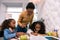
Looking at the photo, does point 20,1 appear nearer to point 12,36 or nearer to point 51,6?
point 51,6

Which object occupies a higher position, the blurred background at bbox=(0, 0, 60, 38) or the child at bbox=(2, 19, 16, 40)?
the blurred background at bbox=(0, 0, 60, 38)

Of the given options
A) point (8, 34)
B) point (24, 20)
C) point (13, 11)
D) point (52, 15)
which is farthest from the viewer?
point (13, 11)

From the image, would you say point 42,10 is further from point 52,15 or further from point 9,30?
point 9,30

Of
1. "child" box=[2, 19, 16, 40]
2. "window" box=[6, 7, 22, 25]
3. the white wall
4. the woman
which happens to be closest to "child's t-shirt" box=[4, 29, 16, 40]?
"child" box=[2, 19, 16, 40]

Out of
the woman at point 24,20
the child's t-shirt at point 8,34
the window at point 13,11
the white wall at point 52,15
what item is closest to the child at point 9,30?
the child's t-shirt at point 8,34

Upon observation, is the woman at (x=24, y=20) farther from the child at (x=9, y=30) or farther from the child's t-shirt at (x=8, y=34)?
the child's t-shirt at (x=8, y=34)

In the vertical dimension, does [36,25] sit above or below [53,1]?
below

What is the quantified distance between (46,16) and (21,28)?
2.58ft

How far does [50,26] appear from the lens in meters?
2.62

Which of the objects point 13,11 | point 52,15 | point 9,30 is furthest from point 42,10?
point 13,11

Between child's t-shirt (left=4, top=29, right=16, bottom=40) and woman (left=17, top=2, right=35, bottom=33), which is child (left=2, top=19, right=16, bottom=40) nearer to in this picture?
child's t-shirt (left=4, top=29, right=16, bottom=40)

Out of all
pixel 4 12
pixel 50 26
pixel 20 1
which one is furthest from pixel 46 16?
pixel 4 12

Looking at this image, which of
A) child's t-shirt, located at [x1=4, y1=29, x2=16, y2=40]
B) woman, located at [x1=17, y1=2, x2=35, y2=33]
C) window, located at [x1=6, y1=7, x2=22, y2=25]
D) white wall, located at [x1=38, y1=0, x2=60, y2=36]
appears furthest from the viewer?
window, located at [x1=6, y1=7, x2=22, y2=25]

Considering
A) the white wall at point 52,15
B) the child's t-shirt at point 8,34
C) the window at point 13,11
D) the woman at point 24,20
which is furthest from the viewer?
the window at point 13,11
